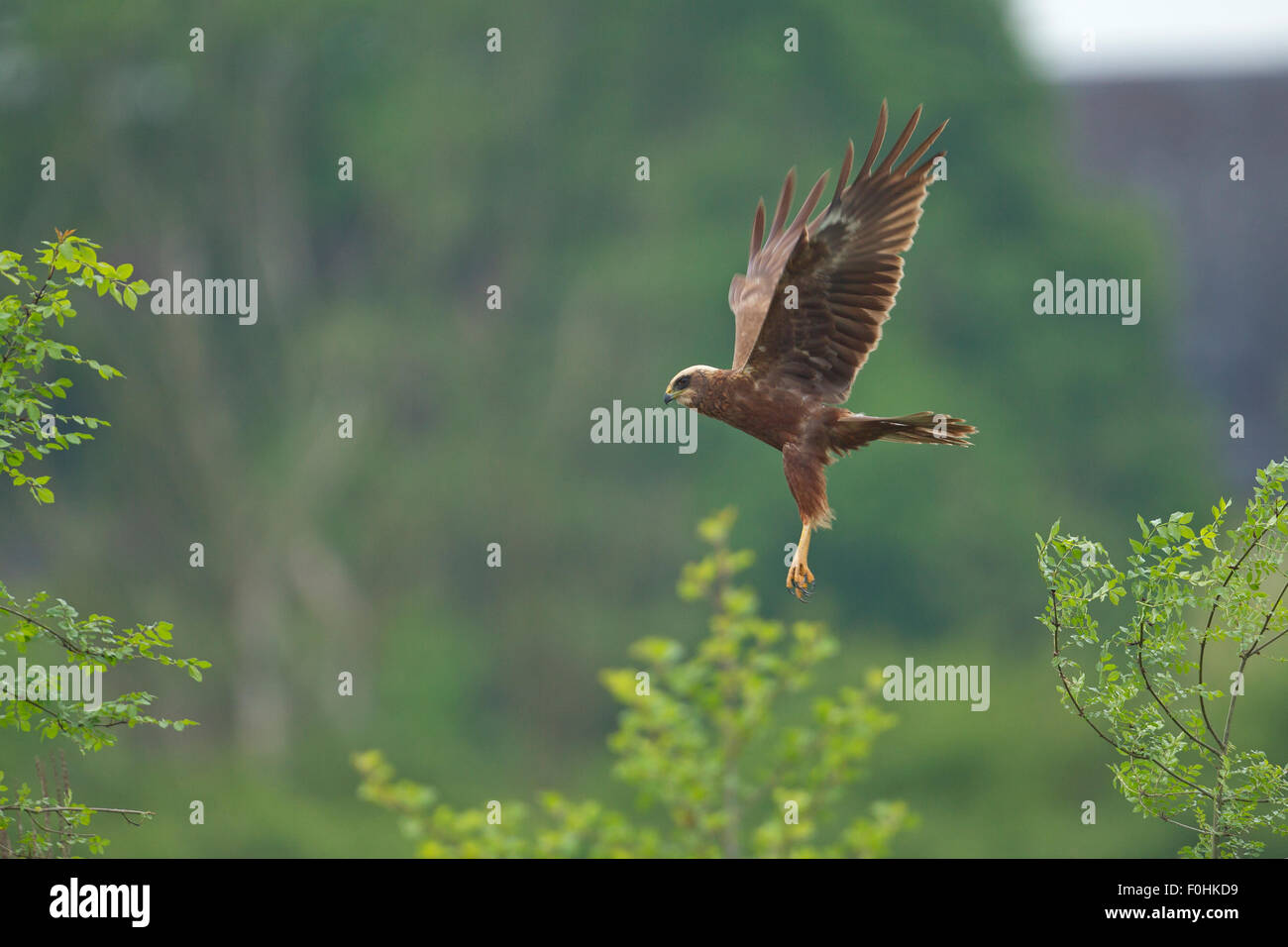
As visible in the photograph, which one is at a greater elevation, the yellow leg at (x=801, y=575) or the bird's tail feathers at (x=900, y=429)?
the bird's tail feathers at (x=900, y=429)

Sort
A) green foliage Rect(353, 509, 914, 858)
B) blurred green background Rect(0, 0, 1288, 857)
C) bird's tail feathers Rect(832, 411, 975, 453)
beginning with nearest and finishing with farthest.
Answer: bird's tail feathers Rect(832, 411, 975, 453)
green foliage Rect(353, 509, 914, 858)
blurred green background Rect(0, 0, 1288, 857)

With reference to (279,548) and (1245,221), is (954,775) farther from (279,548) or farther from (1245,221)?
(1245,221)

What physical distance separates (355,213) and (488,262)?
2.26 metres

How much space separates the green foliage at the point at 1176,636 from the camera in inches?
183

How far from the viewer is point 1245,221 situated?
27859 millimetres

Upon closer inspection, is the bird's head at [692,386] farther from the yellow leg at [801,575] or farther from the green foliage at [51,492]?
the green foliage at [51,492]

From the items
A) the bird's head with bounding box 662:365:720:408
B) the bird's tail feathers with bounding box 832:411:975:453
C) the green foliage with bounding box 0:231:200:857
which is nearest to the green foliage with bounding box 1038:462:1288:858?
→ the bird's tail feathers with bounding box 832:411:975:453

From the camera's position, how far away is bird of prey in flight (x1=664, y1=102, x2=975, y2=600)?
4.31 metres

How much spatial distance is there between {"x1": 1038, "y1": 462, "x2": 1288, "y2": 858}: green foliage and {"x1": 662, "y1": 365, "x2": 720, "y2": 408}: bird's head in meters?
1.15

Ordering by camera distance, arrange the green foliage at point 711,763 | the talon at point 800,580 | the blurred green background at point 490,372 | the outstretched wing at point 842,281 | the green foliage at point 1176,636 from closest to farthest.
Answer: the talon at point 800,580
the outstretched wing at point 842,281
the green foliage at point 1176,636
the green foliage at point 711,763
the blurred green background at point 490,372

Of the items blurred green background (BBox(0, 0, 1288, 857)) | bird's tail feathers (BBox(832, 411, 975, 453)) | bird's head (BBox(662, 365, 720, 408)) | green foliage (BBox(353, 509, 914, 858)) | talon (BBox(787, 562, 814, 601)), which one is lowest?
green foliage (BBox(353, 509, 914, 858))

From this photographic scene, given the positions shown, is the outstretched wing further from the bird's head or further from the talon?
the talon

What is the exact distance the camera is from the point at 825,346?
464 cm

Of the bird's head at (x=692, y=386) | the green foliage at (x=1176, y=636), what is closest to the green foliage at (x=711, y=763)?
the green foliage at (x=1176, y=636)
